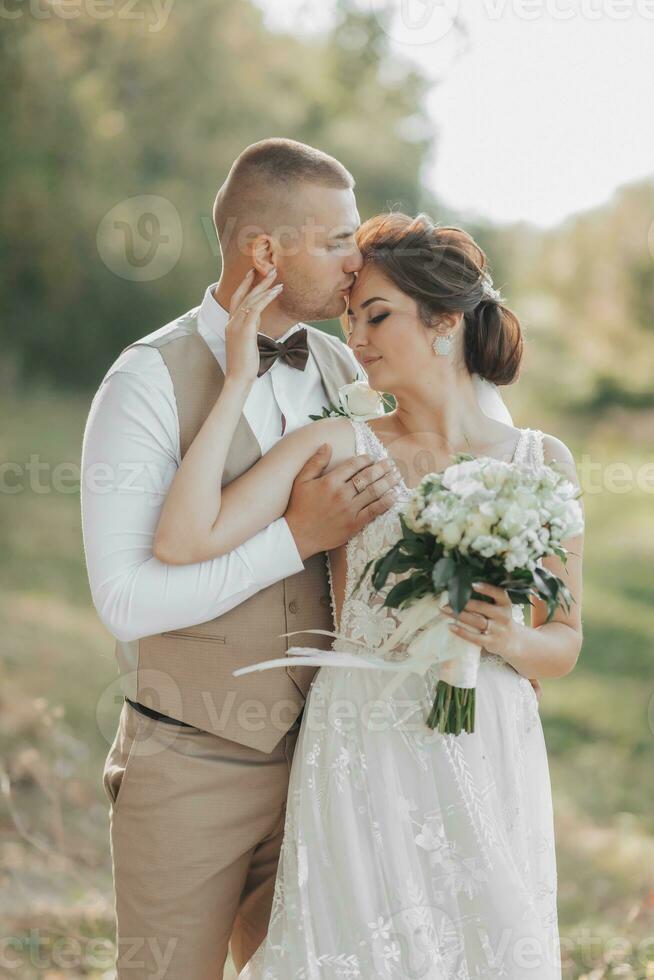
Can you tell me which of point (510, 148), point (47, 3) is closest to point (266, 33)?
point (47, 3)

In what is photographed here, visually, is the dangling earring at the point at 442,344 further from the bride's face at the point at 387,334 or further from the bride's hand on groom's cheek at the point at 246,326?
the bride's hand on groom's cheek at the point at 246,326

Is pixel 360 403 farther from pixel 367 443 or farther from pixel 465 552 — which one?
pixel 465 552

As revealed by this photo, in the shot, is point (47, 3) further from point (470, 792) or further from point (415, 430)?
point (470, 792)

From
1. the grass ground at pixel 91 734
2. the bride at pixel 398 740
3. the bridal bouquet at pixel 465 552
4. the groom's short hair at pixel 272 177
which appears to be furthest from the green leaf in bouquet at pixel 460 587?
the grass ground at pixel 91 734

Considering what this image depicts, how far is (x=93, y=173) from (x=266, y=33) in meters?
1.66

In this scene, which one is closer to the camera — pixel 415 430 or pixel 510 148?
pixel 415 430

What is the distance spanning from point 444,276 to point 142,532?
0.82 meters

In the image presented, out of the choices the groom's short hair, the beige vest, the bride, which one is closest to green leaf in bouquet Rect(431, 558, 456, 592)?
the bride

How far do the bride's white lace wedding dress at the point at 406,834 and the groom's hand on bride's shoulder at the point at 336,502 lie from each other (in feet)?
0.14

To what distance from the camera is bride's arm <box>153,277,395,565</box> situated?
81.0 inches

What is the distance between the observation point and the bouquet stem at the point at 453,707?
6.62 ft

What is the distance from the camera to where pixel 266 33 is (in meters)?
7.87

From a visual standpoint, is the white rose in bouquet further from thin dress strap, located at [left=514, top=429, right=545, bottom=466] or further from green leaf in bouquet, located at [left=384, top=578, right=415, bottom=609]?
green leaf in bouquet, located at [left=384, top=578, right=415, bottom=609]

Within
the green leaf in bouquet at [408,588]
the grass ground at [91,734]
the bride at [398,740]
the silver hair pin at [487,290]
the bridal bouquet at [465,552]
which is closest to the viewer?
the bridal bouquet at [465,552]
